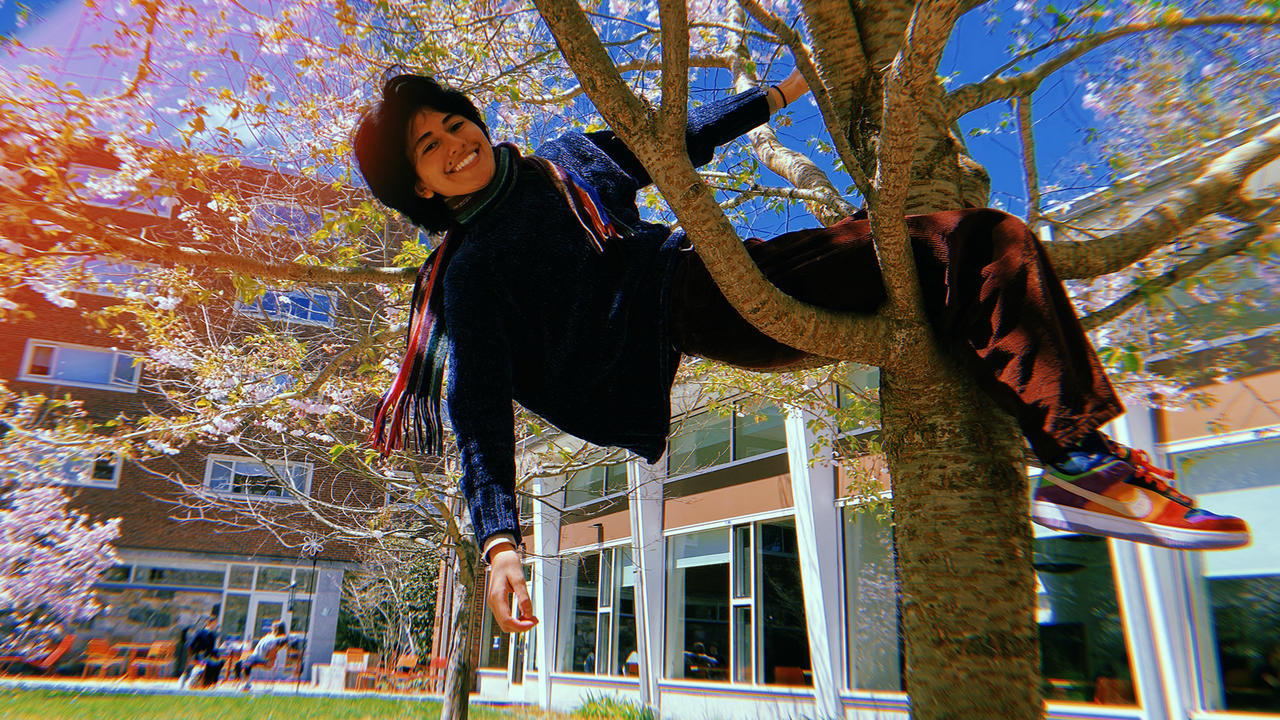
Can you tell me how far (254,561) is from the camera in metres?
24.6

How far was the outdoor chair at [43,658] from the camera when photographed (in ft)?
60.2

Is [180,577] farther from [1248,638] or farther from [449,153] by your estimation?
[449,153]

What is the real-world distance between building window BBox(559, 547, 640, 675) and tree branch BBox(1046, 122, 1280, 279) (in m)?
13.5

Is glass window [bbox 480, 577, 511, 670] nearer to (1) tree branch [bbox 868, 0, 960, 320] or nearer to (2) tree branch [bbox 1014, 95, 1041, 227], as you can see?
(2) tree branch [bbox 1014, 95, 1041, 227]

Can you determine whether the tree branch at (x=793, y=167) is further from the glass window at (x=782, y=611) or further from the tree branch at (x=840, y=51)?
the glass window at (x=782, y=611)

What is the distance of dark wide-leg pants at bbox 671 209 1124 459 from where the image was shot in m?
1.59

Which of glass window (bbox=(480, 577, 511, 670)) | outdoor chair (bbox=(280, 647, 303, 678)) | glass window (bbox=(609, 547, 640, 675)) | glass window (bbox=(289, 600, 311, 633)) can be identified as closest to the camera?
glass window (bbox=(609, 547, 640, 675))

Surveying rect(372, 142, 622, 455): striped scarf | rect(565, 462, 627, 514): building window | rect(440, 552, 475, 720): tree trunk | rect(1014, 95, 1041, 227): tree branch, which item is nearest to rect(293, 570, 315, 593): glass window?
rect(565, 462, 627, 514): building window

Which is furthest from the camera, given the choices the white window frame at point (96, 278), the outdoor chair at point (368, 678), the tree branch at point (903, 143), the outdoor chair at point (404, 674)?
the outdoor chair at point (368, 678)

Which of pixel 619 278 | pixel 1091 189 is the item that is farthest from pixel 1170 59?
pixel 619 278

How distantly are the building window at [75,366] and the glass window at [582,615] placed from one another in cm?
1441

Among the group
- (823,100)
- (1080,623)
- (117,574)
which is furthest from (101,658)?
(823,100)

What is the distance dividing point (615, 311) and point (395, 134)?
0.83 meters

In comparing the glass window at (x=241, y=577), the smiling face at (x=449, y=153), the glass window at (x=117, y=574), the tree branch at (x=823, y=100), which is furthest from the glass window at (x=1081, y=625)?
the glass window at (x=117, y=574)
